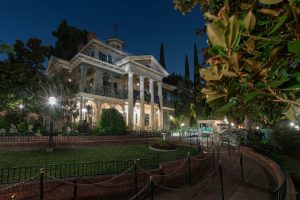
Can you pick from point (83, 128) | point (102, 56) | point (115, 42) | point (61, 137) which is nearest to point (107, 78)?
point (102, 56)

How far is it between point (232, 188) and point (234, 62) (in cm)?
871

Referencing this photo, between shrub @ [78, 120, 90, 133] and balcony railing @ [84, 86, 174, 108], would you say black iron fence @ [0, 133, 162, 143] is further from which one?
balcony railing @ [84, 86, 174, 108]

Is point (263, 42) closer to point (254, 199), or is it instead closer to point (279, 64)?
point (279, 64)

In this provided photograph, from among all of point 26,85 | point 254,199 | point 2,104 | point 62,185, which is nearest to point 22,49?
point 26,85

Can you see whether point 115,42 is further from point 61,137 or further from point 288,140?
point 288,140

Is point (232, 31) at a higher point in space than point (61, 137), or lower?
higher

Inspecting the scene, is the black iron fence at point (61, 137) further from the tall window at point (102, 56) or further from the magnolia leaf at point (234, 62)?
the magnolia leaf at point (234, 62)

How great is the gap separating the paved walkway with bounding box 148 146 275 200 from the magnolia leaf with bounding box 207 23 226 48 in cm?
667

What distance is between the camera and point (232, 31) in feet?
3.37

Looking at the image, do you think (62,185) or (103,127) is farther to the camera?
(103,127)

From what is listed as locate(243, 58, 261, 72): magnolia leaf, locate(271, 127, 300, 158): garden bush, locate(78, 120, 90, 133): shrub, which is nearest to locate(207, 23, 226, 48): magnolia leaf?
locate(243, 58, 261, 72): magnolia leaf

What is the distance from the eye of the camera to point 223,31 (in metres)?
1.06

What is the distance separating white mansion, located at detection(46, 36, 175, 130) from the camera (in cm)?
2274

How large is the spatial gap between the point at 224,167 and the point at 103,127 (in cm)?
1100
